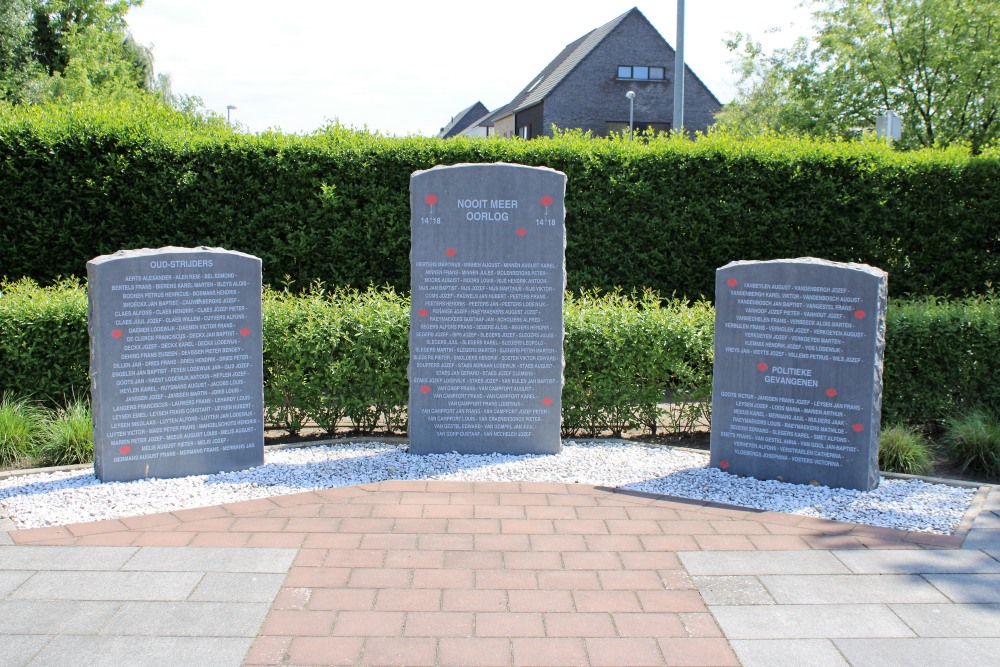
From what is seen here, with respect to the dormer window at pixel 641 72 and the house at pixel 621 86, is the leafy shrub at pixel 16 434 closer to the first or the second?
the house at pixel 621 86

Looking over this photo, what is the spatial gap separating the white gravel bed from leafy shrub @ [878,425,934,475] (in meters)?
0.33

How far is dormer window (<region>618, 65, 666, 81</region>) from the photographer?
3756 cm

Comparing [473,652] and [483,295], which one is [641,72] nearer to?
[483,295]

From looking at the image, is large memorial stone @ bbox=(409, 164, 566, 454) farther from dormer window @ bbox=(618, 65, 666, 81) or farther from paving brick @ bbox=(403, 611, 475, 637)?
dormer window @ bbox=(618, 65, 666, 81)

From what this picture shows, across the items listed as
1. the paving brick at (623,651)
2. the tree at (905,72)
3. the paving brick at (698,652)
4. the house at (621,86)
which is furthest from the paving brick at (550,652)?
the house at (621,86)

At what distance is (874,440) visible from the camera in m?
5.20

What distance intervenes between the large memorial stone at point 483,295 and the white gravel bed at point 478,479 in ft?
1.46

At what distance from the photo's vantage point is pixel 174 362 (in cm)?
521

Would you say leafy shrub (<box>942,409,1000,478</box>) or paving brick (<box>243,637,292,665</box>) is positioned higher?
leafy shrub (<box>942,409,1000,478</box>)

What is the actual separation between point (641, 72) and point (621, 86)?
117 cm

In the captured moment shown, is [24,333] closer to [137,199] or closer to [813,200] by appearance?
[137,199]

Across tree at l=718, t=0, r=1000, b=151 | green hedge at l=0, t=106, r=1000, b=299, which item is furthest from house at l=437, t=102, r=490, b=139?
green hedge at l=0, t=106, r=1000, b=299

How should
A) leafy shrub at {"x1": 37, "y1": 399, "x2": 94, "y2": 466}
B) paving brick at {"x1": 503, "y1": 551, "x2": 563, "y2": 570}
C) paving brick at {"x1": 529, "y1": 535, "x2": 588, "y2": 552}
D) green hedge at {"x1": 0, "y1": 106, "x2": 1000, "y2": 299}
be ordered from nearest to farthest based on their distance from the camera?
1. paving brick at {"x1": 503, "y1": 551, "x2": 563, "y2": 570}
2. paving brick at {"x1": 529, "y1": 535, "x2": 588, "y2": 552}
3. leafy shrub at {"x1": 37, "y1": 399, "x2": 94, "y2": 466}
4. green hedge at {"x1": 0, "y1": 106, "x2": 1000, "y2": 299}

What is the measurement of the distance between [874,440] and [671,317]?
1.90 metres
